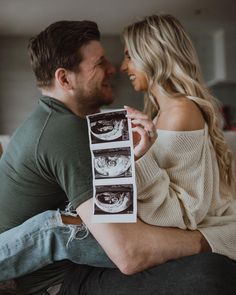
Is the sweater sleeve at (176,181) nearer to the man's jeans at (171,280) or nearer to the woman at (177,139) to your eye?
the woman at (177,139)

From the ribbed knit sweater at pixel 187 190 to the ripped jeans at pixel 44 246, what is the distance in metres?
0.18

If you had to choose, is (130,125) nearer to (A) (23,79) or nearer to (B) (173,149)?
(B) (173,149)

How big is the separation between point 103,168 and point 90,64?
52cm

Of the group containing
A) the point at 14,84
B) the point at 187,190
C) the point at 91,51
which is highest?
the point at 91,51

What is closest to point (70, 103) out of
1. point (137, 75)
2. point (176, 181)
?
point (137, 75)

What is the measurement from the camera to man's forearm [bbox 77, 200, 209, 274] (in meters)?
1.02

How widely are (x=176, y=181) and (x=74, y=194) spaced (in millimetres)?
340

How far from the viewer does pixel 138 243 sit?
104 cm

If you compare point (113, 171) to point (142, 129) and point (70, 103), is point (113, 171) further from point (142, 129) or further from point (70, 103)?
point (70, 103)

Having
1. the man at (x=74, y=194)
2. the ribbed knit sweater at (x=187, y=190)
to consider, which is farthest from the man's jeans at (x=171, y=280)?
the ribbed knit sweater at (x=187, y=190)

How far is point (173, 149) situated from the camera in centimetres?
126

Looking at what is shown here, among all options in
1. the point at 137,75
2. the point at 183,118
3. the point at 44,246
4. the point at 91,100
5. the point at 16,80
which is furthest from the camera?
the point at 16,80

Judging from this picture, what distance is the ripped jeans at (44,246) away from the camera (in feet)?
3.67

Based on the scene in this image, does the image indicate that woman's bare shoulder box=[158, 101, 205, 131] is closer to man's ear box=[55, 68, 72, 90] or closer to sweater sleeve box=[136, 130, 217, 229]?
sweater sleeve box=[136, 130, 217, 229]
